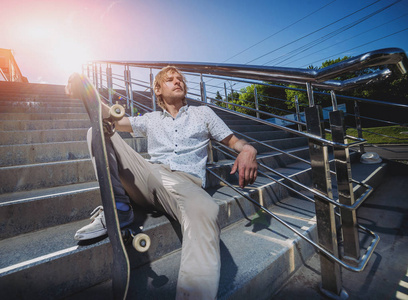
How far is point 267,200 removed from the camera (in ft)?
5.67

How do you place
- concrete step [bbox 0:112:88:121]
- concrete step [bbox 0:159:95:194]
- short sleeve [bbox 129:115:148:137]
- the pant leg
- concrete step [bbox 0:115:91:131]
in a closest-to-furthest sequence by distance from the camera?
1. the pant leg
2. concrete step [bbox 0:159:95:194]
3. short sleeve [bbox 129:115:148:137]
4. concrete step [bbox 0:115:91:131]
5. concrete step [bbox 0:112:88:121]

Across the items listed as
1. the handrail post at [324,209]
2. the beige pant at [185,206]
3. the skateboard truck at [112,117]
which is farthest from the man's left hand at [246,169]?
the skateboard truck at [112,117]

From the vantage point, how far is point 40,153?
1769 millimetres

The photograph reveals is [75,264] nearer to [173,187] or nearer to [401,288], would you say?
[173,187]

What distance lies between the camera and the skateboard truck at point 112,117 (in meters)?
0.87

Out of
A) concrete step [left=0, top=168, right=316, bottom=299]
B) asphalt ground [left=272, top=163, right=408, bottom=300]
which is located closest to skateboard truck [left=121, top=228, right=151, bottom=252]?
concrete step [left=0, top=168, right=316, bottom=299]

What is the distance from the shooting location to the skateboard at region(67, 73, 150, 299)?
0.73 m

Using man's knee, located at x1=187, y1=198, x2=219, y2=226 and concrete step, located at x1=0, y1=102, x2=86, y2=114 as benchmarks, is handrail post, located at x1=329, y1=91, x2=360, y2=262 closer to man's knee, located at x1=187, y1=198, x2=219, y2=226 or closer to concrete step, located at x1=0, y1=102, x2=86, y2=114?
man's knee, located at x1=187, y1=198, x2=219, y2=226

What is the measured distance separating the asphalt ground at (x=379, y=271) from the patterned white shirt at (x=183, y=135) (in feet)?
2.78

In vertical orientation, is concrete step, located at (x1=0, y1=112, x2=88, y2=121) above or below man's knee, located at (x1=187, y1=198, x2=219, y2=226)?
above

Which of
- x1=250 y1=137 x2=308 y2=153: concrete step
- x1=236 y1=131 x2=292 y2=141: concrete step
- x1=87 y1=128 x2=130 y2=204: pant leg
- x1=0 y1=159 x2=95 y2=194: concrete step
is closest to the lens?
x1=87 y1=128 x2=130 y2=204: pant leg

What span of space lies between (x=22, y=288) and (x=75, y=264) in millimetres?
176

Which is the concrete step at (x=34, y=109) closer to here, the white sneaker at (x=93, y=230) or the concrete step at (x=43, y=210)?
the concrete step at (x=43, y=210)

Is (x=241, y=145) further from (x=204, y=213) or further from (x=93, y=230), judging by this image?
(x=93, y=230)
